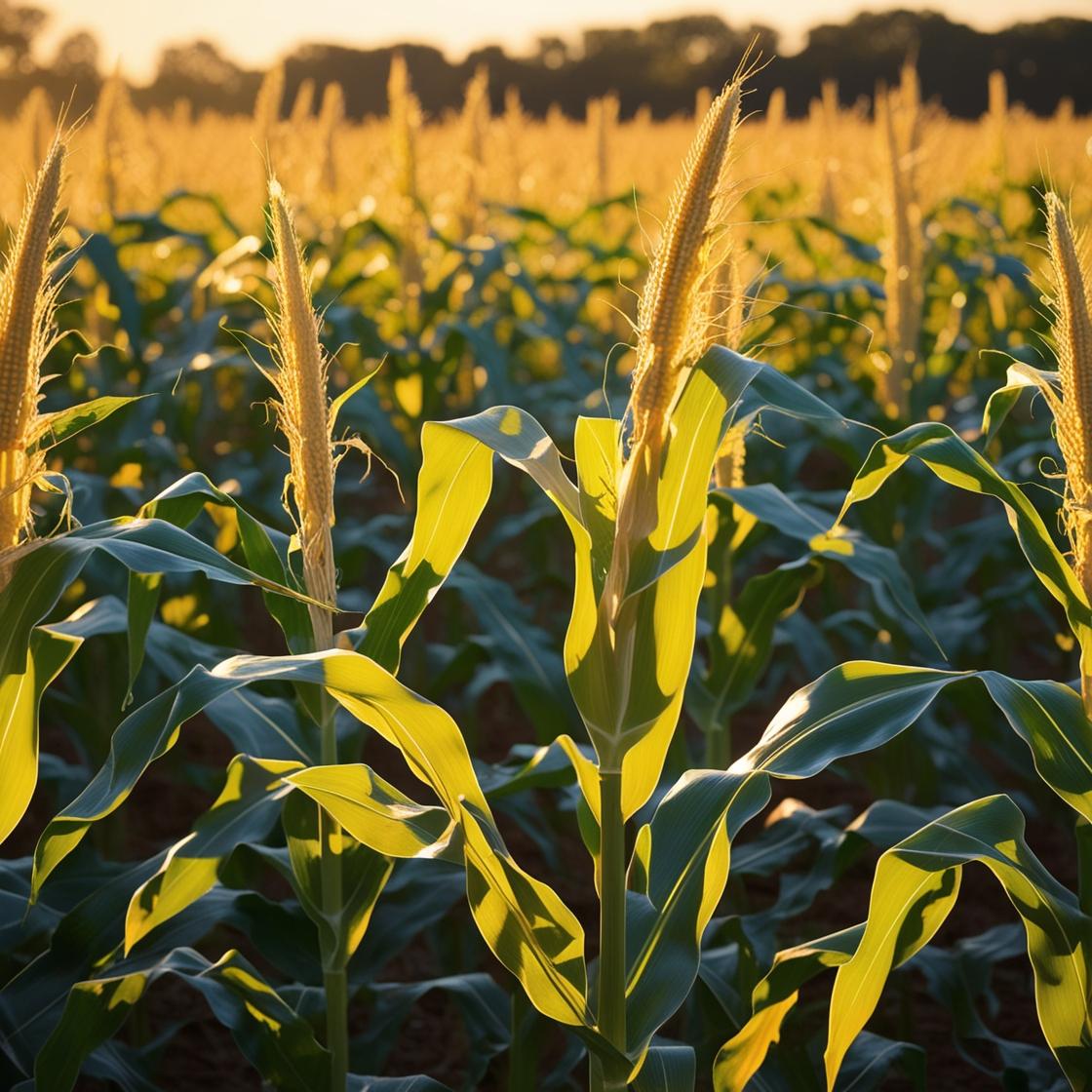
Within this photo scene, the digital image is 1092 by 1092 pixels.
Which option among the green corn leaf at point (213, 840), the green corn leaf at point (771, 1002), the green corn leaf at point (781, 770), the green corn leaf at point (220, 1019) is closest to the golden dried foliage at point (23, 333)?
the green corn leaf at point (213, 840)

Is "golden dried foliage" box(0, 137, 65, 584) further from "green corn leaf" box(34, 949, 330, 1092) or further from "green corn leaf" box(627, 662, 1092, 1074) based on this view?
Result: "green corn leaf" box(627, 662, 1092, 1074)

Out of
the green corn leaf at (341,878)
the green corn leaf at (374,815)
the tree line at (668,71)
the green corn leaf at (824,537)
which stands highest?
the tree line at (668,71)

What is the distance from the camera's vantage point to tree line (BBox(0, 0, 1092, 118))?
5044 centimetres

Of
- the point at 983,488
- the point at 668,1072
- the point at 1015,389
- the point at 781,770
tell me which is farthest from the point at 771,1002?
the point at 1015,389

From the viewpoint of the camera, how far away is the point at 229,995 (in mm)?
2203

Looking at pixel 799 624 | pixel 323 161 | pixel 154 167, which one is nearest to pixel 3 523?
pixel 799 624

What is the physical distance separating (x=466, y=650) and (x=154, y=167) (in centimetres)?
615

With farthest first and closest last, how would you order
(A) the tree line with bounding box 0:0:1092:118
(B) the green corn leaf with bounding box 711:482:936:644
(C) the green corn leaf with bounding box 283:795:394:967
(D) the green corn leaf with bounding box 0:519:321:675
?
(A) the tree line with bounding box 0:0:1092:118 → (B) the green corn leaf with bounding box 711:482:936:644 → (C) the green corn leaf with bounding box 283:795:394:967 → (D) the green corn leaf with bounding box 0:519:321:675

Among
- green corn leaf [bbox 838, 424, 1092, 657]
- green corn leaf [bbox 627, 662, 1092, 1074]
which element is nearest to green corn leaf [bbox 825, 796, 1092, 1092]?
green corn leaf [bbox 627, 662, 1092, 1074]

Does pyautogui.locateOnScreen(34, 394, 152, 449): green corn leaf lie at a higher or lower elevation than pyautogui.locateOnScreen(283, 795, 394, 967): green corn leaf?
higher

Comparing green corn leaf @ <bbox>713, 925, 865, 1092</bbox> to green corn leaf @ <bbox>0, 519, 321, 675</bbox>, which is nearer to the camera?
green corn leaf @ <bbox>0, 519, 321, 675</bbox>

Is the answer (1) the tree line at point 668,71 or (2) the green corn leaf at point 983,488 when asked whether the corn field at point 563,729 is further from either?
(1) the tree line at point 668,71

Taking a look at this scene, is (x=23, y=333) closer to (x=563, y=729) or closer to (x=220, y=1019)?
(x=220, y=1019)

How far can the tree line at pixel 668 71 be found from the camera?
50438 mm
